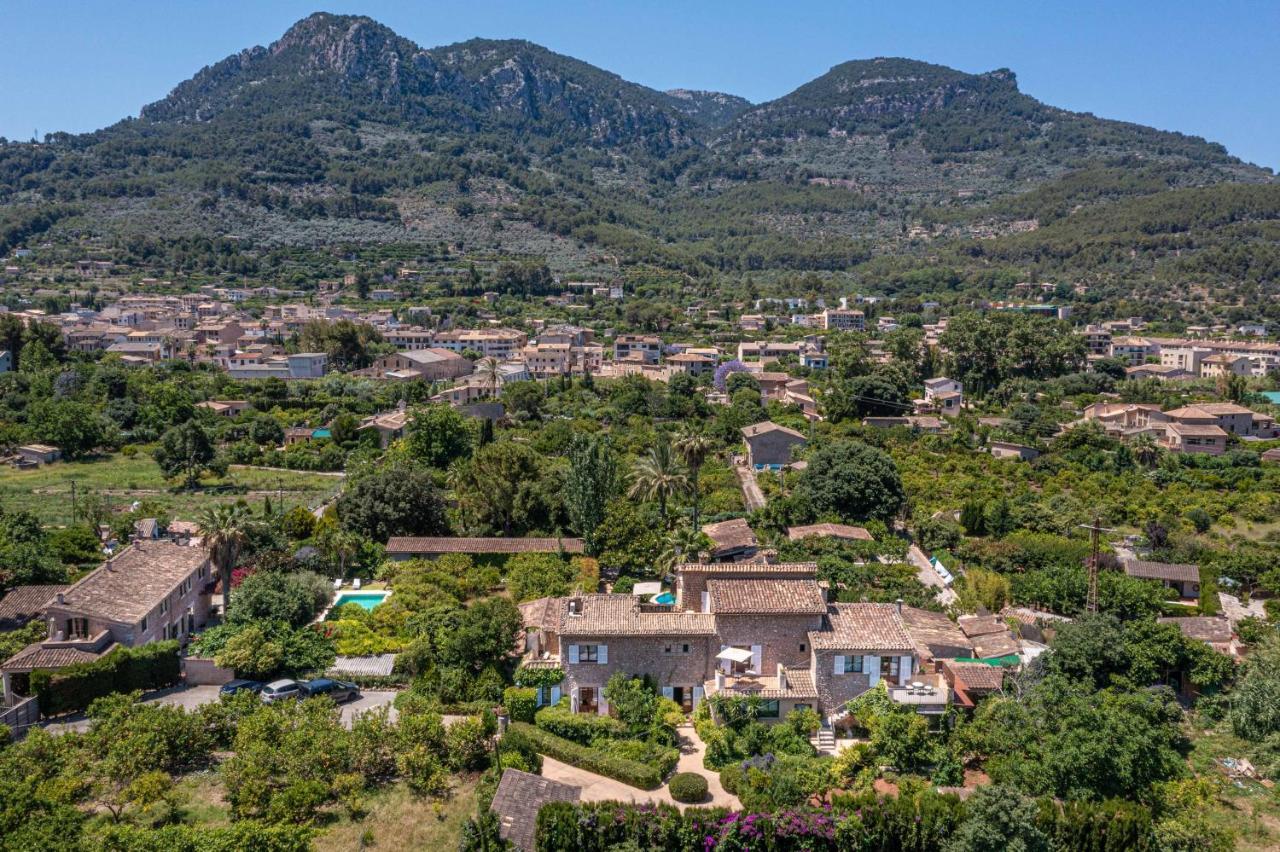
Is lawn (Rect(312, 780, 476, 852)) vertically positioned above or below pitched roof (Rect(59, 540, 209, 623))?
below

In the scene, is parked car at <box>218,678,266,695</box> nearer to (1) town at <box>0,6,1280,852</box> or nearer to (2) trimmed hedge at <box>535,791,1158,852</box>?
(1) town at <box>0,6,1280,852</box>

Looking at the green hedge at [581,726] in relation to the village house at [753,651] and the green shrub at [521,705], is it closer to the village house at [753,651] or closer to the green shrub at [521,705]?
the green shrub at [521,705]

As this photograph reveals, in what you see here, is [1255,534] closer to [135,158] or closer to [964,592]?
[964,592]

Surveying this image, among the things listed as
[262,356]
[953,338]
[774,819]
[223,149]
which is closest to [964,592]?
[774,819]

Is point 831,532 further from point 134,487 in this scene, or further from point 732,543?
point 134,487

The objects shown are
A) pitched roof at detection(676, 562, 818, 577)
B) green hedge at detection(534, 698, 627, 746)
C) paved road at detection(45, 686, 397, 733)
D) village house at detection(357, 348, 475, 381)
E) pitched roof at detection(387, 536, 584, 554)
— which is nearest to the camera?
green hedge at detection(534, 698, 627, 746)

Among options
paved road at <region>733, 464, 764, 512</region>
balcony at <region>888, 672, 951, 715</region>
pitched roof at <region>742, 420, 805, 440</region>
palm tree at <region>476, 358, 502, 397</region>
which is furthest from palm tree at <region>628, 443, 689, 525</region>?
palm tree at <region>476, 358, 502, 397</region>
